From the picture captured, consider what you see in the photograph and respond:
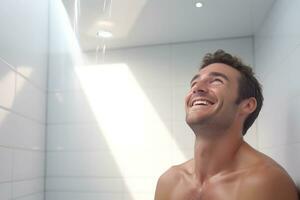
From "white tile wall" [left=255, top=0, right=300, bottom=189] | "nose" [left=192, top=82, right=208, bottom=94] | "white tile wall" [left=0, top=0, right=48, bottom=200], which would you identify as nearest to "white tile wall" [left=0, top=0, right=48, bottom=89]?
"white tile wall" [left=0, top=0, right=48, bottom=200]

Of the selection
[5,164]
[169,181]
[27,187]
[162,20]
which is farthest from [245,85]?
[27,187]

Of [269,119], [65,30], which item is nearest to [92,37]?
[65,30]

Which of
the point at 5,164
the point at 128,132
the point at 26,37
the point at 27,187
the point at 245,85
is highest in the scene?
the point at 26,37

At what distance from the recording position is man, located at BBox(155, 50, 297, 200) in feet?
2.51

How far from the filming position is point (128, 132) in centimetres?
140

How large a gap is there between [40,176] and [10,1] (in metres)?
0.69

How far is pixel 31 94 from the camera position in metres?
1.33

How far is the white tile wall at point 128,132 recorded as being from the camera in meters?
1.36

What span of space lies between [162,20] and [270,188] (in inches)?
30.1

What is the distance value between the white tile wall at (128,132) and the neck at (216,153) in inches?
20.1

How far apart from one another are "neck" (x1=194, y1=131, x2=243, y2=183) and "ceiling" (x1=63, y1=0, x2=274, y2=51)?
52 centimetres

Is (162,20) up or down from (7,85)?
up

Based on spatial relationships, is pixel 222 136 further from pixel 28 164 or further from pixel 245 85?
pixel 28 164

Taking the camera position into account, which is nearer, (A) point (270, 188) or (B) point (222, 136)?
(A) point (270, 188)
